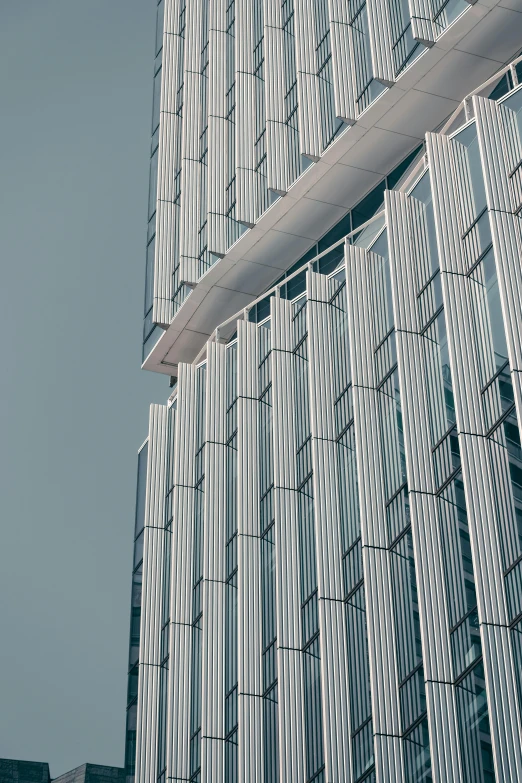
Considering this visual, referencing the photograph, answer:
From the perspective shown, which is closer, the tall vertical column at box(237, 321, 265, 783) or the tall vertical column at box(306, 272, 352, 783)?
the tall vertical column at box(306, 272, 352, 783)

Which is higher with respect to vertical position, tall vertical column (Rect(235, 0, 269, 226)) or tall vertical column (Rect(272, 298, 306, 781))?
tall vertical column (Rect(235, 0, 269, 226))

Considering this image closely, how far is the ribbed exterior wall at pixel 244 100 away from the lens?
34250 mm

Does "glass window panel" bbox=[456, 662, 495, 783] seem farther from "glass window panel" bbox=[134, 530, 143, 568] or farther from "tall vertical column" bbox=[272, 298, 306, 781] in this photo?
"glass window panel" bbox=[134, 530, 143, 568]

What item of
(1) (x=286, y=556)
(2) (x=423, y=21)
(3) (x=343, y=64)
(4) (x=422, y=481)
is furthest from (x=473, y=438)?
(3) (x=343, y=64)

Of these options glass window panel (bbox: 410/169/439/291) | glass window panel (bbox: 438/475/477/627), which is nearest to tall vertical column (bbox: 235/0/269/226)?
glass window panel (bbox: 410/169/439/291)

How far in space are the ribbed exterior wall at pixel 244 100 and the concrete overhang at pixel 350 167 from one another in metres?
0.43

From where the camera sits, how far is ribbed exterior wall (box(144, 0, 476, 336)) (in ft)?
112

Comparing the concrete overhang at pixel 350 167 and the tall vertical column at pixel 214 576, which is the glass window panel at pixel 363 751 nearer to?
Answer: the tall vertical column at pixel 214 576

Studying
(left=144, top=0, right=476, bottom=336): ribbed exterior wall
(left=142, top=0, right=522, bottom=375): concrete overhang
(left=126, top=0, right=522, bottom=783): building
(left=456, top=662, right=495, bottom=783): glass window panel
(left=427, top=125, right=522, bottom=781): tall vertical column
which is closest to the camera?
(left=427, top=125, right=522, bottom=781): tall vertical column

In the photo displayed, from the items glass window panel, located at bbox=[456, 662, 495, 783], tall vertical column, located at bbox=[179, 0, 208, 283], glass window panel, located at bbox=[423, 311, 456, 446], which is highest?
tall vertical column, located at bbox=[179, 0, 208, 283]

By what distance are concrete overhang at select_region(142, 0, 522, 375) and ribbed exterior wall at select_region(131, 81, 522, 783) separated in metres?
4.17

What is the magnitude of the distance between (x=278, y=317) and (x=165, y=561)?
9.03 m

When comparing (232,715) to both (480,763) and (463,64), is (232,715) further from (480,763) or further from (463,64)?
(463,64)

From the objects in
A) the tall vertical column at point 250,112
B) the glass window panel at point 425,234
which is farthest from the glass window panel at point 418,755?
the tall vertical column at point 250,112
